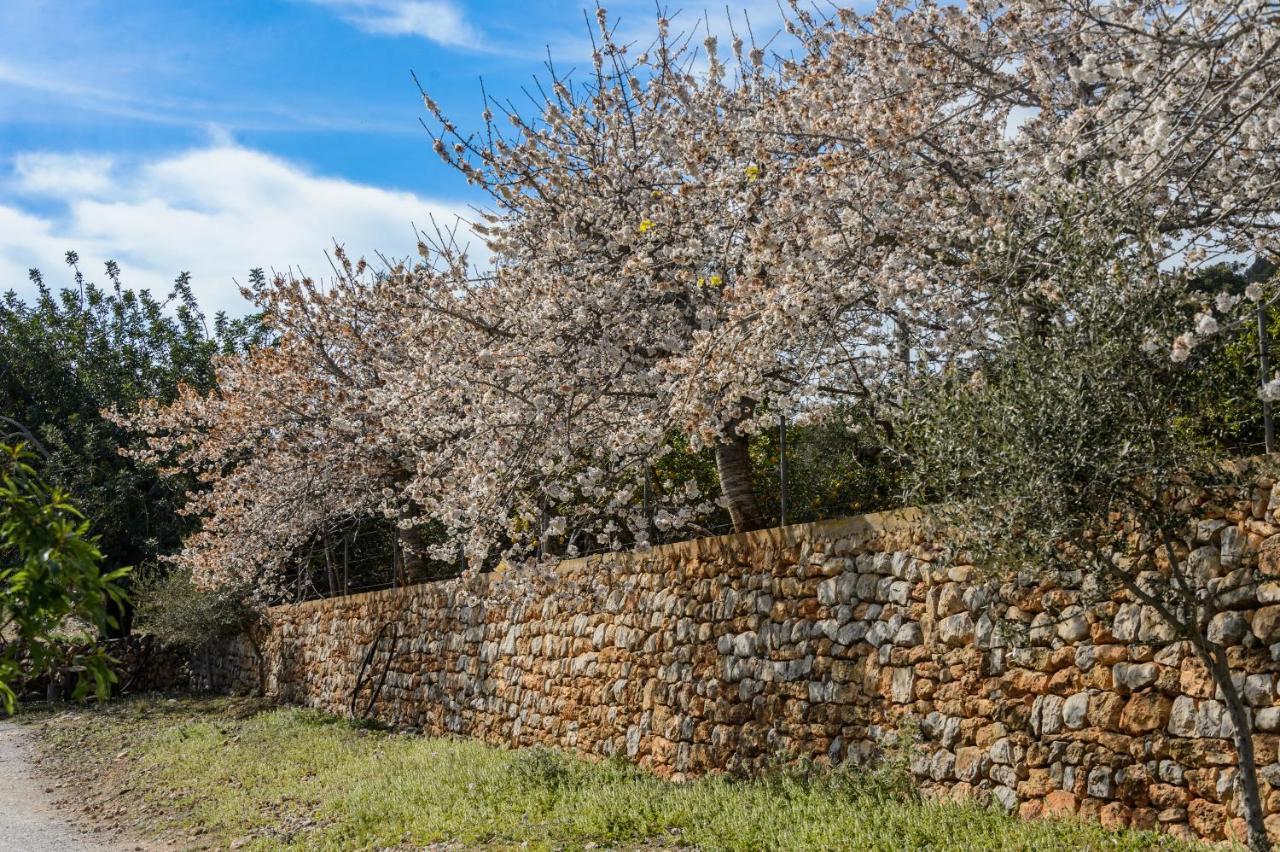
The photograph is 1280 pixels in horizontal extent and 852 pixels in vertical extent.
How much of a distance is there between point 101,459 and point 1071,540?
28209 millimetres

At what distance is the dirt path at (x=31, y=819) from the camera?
34.5ft

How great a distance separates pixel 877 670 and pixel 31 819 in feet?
30.7

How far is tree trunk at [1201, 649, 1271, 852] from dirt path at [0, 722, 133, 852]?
9.07 meters

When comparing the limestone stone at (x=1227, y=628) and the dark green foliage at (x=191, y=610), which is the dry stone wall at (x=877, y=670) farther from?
the dark green foliage at (x=191, y=610)

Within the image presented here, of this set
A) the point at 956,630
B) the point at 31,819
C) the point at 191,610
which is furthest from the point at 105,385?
the point at 956,630

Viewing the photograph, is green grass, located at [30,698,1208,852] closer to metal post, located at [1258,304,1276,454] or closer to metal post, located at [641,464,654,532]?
metal post, located at [1258,304,1276,454]

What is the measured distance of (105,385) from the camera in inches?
1221

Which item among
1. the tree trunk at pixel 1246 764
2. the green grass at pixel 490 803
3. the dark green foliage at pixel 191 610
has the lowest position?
the green grass at pixel 490 803

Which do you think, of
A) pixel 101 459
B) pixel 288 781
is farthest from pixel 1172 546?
pixel 101 459

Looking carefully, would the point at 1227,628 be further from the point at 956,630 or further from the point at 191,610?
the point at 191,610

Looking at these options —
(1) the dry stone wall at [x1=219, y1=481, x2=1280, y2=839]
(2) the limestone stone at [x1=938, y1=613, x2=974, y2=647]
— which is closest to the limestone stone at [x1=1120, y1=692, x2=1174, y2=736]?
(1) the dry stone wall at [x1=219, y1=481, x2=1280, y2=839]

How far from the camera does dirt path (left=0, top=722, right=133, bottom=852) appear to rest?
414 inches

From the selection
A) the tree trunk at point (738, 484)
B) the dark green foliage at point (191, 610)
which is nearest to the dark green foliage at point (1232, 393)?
the tree trunk at point (738, 484)

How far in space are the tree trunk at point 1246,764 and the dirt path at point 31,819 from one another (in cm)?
907
